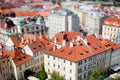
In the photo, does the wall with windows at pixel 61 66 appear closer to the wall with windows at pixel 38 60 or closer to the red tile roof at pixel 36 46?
the wall with windows at pixel 38 60

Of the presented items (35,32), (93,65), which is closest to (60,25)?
(35,32)

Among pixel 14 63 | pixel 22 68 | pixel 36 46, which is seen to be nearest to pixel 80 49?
pixel 36 46

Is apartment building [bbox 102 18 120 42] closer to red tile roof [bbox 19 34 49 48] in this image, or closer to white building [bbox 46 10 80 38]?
white building [bbox 46 10 80 38]

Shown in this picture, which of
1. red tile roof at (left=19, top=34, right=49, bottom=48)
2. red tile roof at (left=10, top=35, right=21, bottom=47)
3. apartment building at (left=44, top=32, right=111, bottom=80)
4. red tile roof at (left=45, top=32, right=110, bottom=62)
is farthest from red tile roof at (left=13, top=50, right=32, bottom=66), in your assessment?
red tile roof at (left=10, top=35, right=21, bottom=47)

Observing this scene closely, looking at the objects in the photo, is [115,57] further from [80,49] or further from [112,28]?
[112,28]

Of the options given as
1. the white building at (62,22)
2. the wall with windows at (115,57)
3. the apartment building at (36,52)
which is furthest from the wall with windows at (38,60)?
the white building at (62,22)

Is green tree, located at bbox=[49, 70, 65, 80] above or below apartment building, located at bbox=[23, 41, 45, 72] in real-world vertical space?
below
